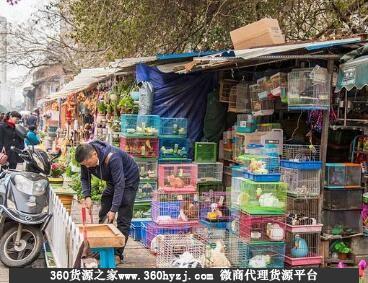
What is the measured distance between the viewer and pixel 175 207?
820cm

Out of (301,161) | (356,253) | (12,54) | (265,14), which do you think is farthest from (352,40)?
(12,54)

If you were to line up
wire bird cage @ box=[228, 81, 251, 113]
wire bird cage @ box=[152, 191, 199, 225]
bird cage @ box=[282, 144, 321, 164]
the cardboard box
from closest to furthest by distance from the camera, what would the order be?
bird cage @ box=[282, 144, 321, 164]
wire bird cage @ box=[152, 191, 199, 225]
the cardboard box
wire bird cage @ box=[228, 81, 251, 113]

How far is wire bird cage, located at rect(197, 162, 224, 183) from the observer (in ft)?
32.1

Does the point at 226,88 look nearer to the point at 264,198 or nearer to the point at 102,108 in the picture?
the point at 264,198

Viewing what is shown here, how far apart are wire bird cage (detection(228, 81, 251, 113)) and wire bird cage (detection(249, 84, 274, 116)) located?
1.53 ft

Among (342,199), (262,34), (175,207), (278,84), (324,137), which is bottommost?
(175,207)

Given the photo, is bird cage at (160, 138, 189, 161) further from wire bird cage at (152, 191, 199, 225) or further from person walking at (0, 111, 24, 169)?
person walking at (0, 111, 24, 169)

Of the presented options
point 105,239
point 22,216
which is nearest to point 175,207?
point 22,216

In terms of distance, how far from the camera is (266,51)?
705 cm

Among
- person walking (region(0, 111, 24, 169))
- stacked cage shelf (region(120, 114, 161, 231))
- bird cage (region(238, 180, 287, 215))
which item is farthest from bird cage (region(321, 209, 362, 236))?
person walking (region(0, 111, 24, 169))

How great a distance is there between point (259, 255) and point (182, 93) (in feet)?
13.5

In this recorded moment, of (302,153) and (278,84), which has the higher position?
(278,84)

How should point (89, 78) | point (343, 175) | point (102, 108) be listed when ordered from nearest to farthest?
point (343, 175), point (102, 108), point (89, 78)

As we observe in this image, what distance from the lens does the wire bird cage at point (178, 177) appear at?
8.47m
